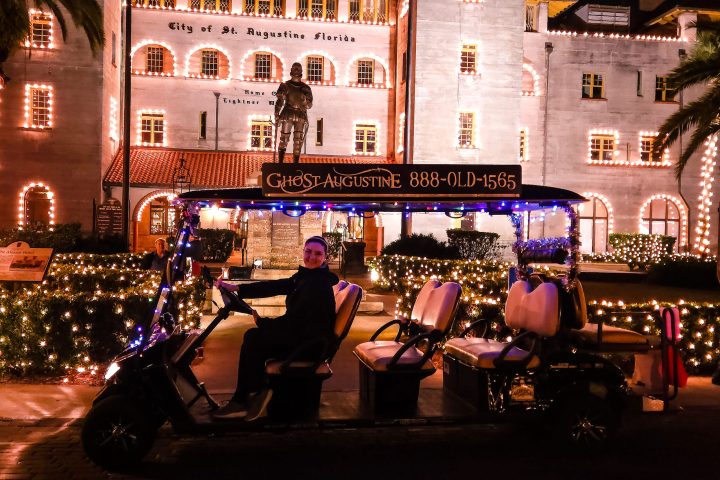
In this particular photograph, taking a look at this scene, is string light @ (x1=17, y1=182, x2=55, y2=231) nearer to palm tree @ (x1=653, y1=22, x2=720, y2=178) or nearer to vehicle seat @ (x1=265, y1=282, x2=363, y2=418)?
palm tree @ (x1=653, y1=22, x2=720, y2=178)

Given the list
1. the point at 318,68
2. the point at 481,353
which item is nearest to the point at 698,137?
the point at 481,353

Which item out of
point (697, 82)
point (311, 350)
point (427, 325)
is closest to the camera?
point (311, 350)

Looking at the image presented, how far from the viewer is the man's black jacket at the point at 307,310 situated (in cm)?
700

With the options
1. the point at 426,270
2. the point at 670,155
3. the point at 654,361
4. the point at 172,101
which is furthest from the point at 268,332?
the point at 670,155

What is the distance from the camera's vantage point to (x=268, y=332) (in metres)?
6.95

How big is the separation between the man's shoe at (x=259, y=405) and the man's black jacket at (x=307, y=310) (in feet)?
1.87

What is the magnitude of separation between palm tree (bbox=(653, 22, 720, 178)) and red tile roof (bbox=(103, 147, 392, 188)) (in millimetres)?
17225

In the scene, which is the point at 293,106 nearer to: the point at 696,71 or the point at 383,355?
the point at 696,71

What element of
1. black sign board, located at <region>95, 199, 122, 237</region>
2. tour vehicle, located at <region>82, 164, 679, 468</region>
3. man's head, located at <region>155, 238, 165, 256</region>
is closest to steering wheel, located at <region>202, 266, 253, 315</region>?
tour vehicle, located at <region>82, 164, 679, 468</region>

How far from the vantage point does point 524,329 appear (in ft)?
25.5

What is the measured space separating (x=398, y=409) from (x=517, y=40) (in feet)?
102

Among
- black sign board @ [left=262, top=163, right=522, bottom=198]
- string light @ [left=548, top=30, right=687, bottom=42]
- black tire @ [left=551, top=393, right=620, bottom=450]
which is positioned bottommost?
black tire @ [left=551, top=393, right=620, bottom=450]

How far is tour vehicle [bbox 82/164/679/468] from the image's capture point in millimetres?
6422

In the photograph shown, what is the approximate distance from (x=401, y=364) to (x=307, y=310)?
109 cm
